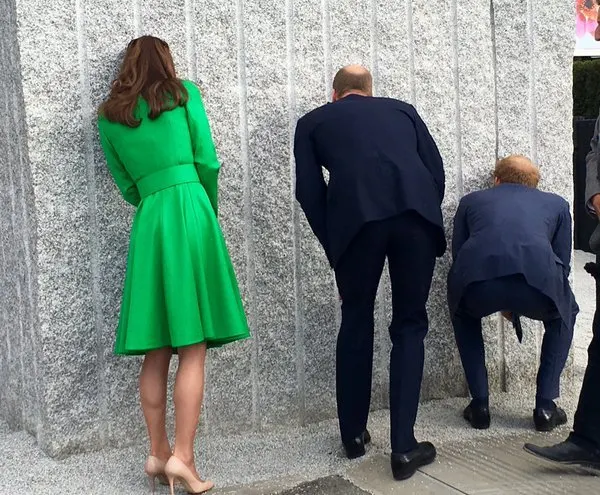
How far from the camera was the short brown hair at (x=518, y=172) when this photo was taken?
4.43 m

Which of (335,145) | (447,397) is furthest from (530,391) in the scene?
(335,145)

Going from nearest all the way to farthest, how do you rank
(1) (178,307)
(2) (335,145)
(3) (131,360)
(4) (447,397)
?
(1) (178,307)
(2) (335,145)
(3) (131,360)
(4) (447,397)

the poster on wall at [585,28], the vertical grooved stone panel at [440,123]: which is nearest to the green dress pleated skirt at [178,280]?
the vertical grooved stone panel at [440,123]

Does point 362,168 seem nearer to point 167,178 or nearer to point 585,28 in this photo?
point 167,178

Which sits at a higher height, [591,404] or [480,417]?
[591,404]

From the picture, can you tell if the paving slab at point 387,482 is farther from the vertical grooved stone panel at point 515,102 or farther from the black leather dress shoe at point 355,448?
the vertical grooved stone panel at point 515,102

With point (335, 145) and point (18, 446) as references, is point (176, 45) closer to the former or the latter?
point (335, 145)

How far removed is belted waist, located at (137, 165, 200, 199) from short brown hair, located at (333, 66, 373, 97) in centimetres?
80

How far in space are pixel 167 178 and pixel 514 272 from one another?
161cm

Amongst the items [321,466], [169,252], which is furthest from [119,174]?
[321,466]

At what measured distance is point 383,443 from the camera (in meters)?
4.09

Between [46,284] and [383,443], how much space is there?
166cm

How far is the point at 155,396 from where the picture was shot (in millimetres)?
3568

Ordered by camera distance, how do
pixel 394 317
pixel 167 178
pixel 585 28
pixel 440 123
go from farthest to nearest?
pixel 585 28
pixel 440 123
pixel 394 317
pixel 167 178
